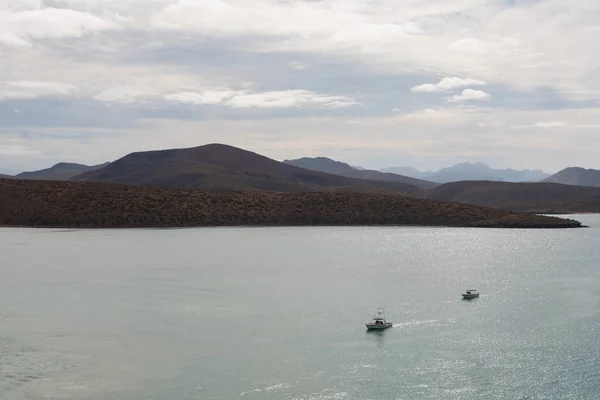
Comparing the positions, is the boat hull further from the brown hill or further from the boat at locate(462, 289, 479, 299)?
the brown hill

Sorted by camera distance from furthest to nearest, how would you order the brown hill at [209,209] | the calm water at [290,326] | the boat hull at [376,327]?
the brown hill at [209,209] < the boat hull at [376,327] < the calm water at [290,326]

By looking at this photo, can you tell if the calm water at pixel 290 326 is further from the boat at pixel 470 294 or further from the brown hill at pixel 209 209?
the brown hill at pixel 209 209

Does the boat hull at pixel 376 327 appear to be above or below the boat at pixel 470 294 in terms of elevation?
below

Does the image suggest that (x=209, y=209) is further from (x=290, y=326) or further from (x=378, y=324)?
(x=378, y=324)

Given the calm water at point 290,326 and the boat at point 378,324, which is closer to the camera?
the calm water at point 290,326

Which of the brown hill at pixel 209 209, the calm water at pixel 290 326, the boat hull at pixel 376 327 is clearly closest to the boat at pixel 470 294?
the calm water at pixel 290 326

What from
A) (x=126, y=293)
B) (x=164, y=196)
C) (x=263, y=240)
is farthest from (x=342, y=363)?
(x=164, y=196)

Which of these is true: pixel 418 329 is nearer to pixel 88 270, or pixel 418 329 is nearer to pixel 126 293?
pixel 126 293
